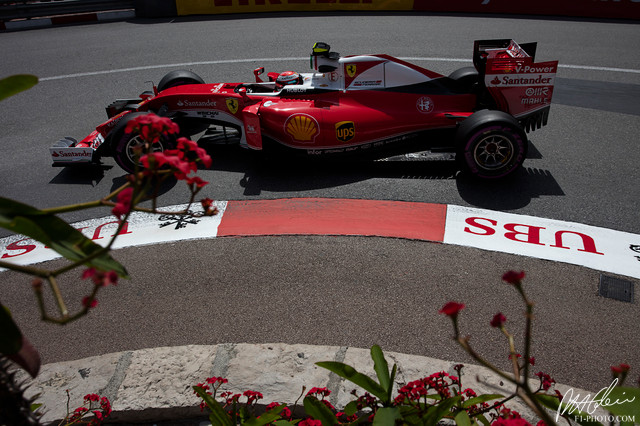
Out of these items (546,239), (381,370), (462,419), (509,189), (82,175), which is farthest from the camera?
(82,175)

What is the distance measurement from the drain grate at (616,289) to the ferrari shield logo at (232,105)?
4.75m

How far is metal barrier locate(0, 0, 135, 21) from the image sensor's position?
15016 millimetres

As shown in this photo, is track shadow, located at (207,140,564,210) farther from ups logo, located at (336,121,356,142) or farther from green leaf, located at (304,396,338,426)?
green leaf, located at (304,396,338,426)

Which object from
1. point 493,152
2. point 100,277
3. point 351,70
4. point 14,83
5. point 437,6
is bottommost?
point 493,152

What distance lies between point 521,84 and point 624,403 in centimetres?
564

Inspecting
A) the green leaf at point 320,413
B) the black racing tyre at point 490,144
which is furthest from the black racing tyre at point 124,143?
the green leaf at point 320,413

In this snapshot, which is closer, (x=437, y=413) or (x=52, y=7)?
(x=437, y=413)

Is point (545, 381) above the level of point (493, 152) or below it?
above

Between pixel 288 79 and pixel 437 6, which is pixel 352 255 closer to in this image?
pixel 288 79

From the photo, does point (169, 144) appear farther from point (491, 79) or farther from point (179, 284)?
point (491, 79)

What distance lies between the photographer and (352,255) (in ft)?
16.7

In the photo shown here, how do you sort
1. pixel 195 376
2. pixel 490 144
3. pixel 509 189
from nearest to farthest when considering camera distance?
pixel 195 376
pixel 490 144
pixel 509 189

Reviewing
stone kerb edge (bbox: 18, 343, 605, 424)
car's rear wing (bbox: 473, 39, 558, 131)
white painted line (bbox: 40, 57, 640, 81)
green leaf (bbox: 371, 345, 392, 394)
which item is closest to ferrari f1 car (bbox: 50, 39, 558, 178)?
car's rear wing (bbox: 473, 39, 558, 131)

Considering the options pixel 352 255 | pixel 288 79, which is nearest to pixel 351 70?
pixel 288 79
